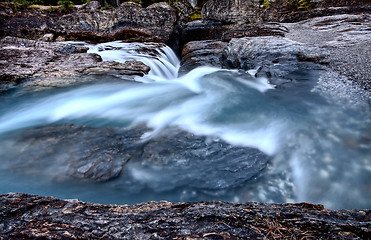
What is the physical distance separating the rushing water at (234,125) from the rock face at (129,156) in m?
0.10

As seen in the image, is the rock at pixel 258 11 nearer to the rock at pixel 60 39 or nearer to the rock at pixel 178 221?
the rock at pixel 60 39

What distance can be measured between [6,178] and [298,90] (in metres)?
6.27

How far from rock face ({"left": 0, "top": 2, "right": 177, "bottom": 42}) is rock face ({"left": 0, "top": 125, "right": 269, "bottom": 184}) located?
1185 centimetres

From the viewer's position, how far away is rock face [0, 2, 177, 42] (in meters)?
13.8

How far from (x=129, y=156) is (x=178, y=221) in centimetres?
198

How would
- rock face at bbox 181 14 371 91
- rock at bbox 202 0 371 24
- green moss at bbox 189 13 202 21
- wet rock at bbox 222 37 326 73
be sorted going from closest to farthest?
rock face at bbox 181 14 371 91 < wet rock at bbox 222 37 326 73 < rock at bbox 202 0 371 24 < green moss at bbox 189 13 202 21

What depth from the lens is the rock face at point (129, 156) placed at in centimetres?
289

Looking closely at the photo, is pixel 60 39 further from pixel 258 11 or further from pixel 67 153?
pixel 258 11

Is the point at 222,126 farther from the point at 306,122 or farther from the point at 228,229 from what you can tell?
the point at 228,229

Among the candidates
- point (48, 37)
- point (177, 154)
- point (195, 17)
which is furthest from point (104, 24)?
point (177, 154)

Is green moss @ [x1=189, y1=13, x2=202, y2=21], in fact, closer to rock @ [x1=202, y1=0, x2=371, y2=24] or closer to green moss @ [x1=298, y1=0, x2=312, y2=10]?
rock @ [x1=202, y1=0, x2=371, y2=24]

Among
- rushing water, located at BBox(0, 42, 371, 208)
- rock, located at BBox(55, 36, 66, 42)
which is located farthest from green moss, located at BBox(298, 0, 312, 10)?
rock, located at BBox(55, 36, 66, 42)

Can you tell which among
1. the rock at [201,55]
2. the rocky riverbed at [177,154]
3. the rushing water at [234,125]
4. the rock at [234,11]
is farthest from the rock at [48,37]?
the rock at [234,11]

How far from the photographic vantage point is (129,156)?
3246 mm
